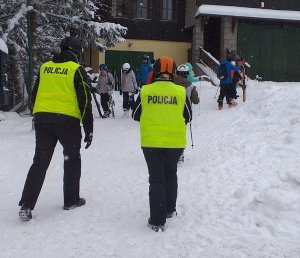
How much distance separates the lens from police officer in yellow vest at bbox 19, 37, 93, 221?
485cm

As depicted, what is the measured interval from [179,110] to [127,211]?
1.46m

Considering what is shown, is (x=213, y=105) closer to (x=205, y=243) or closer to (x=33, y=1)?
(x=33, y=1)

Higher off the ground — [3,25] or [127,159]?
[3,25]

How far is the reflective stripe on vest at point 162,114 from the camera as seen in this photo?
4488 millimetres

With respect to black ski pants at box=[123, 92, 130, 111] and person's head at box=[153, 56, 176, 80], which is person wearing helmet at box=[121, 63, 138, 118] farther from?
person's head at box=[153, 56, 176, 80]

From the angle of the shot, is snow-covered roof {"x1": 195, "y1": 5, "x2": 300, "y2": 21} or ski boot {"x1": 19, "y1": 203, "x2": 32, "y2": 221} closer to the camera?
ski boot {"x1": 19, "y1": 203, "x2": 32, "y2": 221}

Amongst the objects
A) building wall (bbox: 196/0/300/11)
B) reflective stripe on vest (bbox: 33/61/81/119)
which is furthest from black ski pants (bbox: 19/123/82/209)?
building wall (bbox: 196/0/300/11)

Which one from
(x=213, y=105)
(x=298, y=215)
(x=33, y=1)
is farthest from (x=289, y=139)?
(x=33, y=1)

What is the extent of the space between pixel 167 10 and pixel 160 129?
22.8m

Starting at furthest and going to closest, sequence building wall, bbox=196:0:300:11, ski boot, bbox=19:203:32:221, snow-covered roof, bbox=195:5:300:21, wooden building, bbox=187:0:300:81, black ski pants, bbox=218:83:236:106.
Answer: building wall, bbox=196:0:300:11 → wooden building, bbox=187:0:300:81 → snow-covered roof, bbox=195:5:300:21 → black ski pants, bbox=218:83:236:106 → ski boot, bbox=19:203:32:221

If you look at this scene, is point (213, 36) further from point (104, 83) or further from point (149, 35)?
point (104, 83)

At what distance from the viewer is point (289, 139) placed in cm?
710

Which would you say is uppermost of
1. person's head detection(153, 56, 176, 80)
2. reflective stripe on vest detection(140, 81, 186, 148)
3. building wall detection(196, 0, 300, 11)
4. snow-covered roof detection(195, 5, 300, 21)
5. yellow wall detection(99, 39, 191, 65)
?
building wall detection(196, 0, 300, 11)

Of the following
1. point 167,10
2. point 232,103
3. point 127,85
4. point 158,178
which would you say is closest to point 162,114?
point 158,178
